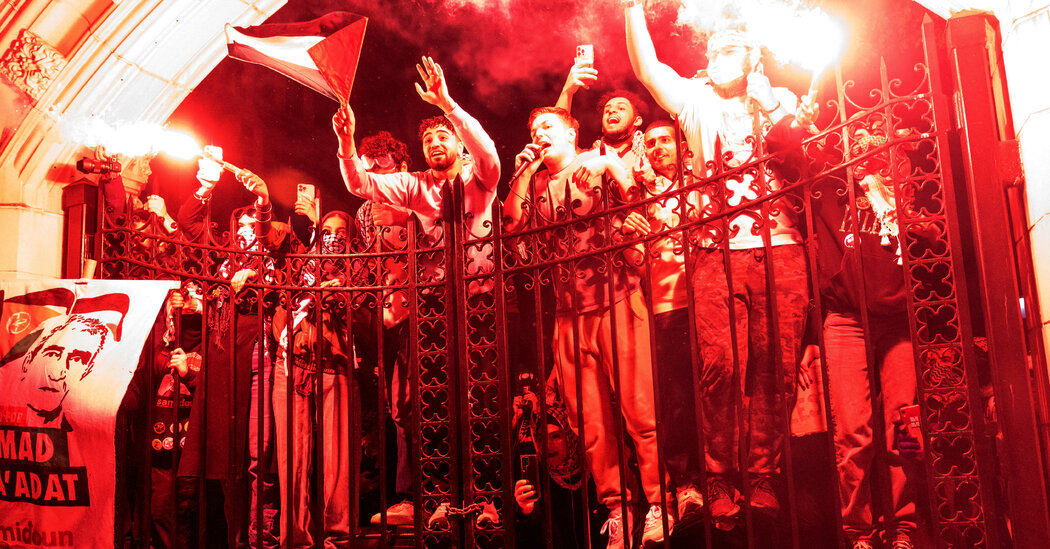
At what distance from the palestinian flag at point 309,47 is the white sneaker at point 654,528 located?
2.93 meters

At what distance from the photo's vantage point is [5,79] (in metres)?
5.44

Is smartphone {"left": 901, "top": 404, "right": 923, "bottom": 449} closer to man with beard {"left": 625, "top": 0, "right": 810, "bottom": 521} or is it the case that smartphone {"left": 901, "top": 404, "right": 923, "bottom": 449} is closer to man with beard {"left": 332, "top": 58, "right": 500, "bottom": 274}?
man with beard {"left": 625, "top": 0, "right": 810, "bottom": 521}

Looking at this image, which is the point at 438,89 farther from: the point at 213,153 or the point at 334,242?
the point at 213,153

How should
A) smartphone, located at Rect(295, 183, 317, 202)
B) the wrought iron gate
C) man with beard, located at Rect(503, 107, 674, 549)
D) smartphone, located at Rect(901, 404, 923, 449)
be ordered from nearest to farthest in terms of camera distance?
the wrought iron gate → smartphone, located at Rect(901, 404, 923, 449) → man with beard, located at Rect(503, 107, 674, 549) → smartphone, located at Rect(295, 183, 317, 202)

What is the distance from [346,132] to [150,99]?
1527 mm

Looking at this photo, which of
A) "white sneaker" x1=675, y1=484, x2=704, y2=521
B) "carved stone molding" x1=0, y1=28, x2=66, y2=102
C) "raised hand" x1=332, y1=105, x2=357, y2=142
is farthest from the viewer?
"raised hand" x1=332, y1=105, x2=357, y2=142

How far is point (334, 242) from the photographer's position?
595 centimetres

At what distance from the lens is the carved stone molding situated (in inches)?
214

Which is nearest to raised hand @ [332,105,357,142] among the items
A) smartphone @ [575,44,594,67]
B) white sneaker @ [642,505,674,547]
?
smartphone @ [575,44,594,67]

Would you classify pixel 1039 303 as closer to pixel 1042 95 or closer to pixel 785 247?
pixel 1042 95

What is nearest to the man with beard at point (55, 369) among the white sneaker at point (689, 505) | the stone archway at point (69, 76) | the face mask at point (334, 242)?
the stone archway at point (69, 76)

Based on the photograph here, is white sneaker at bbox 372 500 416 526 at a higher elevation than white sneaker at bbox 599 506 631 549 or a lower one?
higher

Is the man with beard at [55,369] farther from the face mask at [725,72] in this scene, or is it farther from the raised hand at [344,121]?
the face mask at [725,72]

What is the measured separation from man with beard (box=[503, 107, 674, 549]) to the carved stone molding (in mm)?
2916
